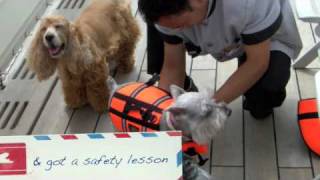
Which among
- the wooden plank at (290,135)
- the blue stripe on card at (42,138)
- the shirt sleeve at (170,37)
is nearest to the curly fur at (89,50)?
the shirt sleeve at (170,37)

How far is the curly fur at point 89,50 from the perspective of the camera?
6.40ft

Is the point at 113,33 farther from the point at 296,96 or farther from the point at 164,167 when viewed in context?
the point at 164,167

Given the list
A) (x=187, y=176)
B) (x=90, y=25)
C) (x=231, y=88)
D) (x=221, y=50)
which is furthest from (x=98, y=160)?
(x=90, y=25)

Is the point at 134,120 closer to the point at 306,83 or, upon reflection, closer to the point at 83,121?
the point at 83,121

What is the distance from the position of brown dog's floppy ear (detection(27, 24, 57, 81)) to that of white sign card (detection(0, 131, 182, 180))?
1.03 metres

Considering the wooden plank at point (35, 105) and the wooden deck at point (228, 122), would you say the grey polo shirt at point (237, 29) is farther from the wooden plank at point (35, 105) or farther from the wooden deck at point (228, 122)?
the wooden plank at point (35, 105)

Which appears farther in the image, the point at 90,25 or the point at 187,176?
the point at 90,25

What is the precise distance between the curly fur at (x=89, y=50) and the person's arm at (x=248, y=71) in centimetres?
68

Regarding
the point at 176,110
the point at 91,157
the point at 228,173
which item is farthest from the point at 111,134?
the point at 228,173

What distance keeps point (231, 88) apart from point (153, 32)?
48cm

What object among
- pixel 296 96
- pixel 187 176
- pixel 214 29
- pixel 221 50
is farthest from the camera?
pixel 296 96

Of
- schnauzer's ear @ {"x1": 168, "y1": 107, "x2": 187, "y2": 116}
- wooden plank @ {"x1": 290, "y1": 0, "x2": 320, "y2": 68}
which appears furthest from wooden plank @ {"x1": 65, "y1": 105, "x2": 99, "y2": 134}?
wooden plank @ {"x1": 290, "y1": 0, "x2": 320, "y2": 68}

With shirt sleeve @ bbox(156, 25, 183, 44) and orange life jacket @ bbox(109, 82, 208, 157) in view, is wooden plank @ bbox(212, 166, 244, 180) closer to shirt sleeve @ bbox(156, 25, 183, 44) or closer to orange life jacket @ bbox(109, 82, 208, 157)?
orange life jacket @ bbox(109, 82, 208, 157)

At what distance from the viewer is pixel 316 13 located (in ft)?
4.91
